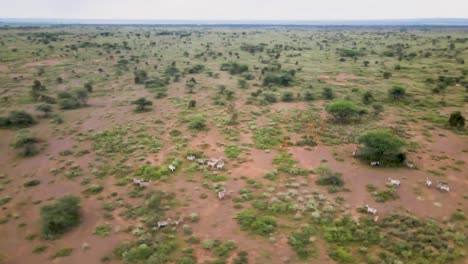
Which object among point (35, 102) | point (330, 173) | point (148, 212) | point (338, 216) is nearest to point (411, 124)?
point (330, 173)

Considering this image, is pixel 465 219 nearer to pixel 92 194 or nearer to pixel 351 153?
pixel 351 153

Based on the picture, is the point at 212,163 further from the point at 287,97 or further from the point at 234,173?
the point at 287,97

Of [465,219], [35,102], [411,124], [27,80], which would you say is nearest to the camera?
[465,219]

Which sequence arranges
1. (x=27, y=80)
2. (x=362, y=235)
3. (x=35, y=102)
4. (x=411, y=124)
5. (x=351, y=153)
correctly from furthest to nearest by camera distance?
1. (x=27, y=80)
2. (x=35, y=102)
3. (x=411, y=124)
4. (x=351, y=153)
5. (x=362, y=235)

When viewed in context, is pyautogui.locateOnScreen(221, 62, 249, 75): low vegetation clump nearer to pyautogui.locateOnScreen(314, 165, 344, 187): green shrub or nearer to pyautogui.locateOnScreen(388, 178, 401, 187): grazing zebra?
pyautogui.locateOnScreen(314, 165, 344, 187): green shrub

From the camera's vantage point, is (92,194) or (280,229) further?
(92,194)

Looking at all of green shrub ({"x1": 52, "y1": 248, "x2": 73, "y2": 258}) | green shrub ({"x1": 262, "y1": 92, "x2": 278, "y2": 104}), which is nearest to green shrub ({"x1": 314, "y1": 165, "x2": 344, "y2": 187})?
green shrub ({"x1": 52, "y1": 248, "x2": 73, "y2": 258})

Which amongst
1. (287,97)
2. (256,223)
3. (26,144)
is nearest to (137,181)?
(256,223)
